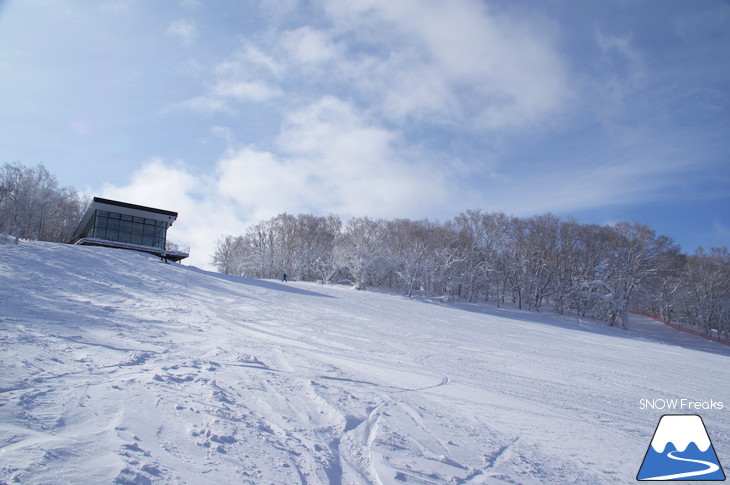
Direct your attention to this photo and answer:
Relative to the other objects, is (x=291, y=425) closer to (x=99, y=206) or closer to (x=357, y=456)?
(x=357, y=456)

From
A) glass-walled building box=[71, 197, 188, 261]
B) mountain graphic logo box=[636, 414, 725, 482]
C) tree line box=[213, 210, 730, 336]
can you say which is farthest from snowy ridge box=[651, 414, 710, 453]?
glass-walled building box=[71, 197, 188, 261]

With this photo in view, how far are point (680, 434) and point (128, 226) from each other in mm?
41762

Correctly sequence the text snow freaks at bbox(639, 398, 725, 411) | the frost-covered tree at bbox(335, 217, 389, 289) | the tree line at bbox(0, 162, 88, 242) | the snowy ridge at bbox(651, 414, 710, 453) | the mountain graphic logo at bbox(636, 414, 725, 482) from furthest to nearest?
the frost-covered tree at bbox(335, 217, 389, 289) → the tree line at bbox(0, 162, 88, 242) → the text snow freaks at bbox(639, 398, 725, 411) → the snowy ridge at bbox(651, 414, 710, 453) → the mountain graphic logo at bbox(636, 414, 725, 482)

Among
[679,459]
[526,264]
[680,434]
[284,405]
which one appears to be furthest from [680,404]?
[526,264]

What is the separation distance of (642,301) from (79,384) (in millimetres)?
51982

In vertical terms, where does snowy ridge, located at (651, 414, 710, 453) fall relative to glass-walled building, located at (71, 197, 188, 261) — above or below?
below

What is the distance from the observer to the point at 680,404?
824cm

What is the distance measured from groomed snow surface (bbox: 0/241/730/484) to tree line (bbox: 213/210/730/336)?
30500mm

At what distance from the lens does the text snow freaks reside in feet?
Result: 25.4

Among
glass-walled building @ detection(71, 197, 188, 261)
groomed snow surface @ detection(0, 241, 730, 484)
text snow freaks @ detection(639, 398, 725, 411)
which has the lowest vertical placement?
text snow freaks @ detection(639, 398, 725, 411)

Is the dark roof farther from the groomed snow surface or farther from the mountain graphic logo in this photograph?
the mountain graphic logo

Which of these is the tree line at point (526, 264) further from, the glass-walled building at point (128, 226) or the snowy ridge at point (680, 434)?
the snowy ridge at point (680, 434)

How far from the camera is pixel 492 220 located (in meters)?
46.8

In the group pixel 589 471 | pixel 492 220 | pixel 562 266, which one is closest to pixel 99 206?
pixel 589 471
